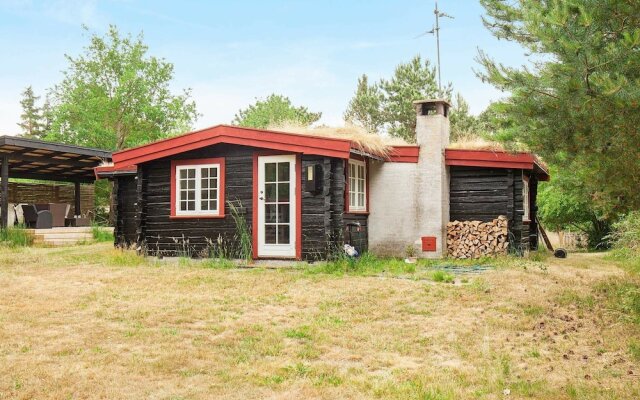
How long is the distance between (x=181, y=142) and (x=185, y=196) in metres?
1.12

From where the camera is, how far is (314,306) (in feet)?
23.3

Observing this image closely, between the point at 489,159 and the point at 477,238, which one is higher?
the point at 489,159

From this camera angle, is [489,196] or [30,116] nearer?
[489,196]

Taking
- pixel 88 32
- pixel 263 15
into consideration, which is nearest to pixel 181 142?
pixel 263 15

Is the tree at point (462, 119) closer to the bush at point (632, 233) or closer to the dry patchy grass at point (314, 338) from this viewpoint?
the bush at point (632, 233)

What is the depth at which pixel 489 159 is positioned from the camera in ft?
40.5

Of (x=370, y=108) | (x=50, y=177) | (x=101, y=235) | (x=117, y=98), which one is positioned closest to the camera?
(x=101, y=235)

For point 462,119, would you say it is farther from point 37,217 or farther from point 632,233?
point 37,217

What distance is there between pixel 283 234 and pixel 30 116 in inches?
2000

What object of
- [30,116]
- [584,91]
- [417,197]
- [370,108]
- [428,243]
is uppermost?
[30,116]

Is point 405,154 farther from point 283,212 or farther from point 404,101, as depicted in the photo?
point 404,101

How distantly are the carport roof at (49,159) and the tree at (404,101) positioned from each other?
1260 centimetres

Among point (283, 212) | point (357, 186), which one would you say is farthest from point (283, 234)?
point (357, 186)

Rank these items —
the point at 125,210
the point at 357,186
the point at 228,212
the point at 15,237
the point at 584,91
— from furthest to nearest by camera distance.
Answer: the point at 15,237 → the point at 125,210 → the point at 357,186 → the point at 228,212 → the point at 584,91
